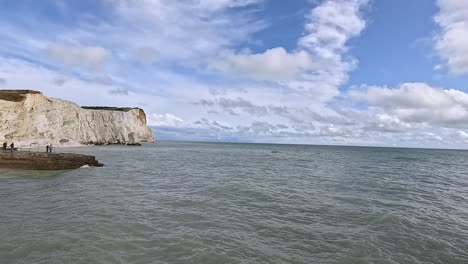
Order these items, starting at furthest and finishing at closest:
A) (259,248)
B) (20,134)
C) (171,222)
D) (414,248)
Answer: (20,134) < (171,222) < (414,248) < (259,248)

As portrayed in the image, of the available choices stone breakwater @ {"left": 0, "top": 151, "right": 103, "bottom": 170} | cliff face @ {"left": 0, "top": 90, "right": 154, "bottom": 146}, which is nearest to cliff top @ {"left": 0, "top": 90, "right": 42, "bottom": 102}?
cliff face @ {"left": 0, "top": 90, "right": 154, "bottom": 146}

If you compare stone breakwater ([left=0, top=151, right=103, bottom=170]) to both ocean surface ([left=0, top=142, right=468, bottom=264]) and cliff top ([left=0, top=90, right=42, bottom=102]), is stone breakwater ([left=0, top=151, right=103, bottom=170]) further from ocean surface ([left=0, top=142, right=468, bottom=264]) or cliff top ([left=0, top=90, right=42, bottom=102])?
cliff top ([left=0, top=90, right=42, bottom=102])

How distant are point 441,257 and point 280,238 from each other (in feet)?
17.3

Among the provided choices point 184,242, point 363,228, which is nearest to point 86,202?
point 184,242

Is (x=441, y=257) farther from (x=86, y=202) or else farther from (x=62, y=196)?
(x=62, y=196)

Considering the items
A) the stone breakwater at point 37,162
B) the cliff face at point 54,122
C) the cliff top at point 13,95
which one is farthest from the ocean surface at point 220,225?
the cliff top at point 13,95

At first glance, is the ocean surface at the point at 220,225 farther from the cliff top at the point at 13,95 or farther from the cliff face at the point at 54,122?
the cliff top at the point at 13,95

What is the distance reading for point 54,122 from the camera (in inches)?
2662

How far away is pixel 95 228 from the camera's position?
35.8ft

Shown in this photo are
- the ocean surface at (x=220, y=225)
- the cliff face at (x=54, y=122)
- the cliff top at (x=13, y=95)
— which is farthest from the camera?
the cliff top at (x=13, y=95)

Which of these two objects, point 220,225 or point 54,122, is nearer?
point 220,225

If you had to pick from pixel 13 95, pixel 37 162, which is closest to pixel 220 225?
pixel 37 162

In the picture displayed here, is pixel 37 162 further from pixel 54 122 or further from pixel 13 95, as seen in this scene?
pixel 54 122

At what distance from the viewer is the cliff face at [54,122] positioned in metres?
55.7
